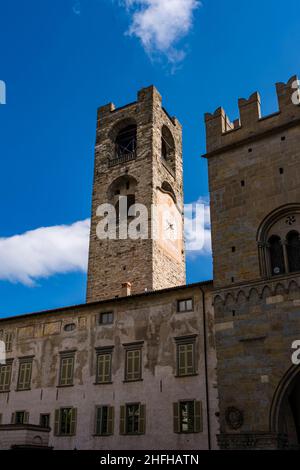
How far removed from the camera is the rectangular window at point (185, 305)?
21547 mm

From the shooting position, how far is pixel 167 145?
140 feet

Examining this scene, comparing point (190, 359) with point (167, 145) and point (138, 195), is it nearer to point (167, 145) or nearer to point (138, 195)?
point (138, 195)

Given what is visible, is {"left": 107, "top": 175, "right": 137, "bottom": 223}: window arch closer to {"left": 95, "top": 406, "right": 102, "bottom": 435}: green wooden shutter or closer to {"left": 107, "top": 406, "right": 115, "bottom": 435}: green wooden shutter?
{"left": 95, "top": 406, "right": 102, "bottom": 435}: green wooden shutter

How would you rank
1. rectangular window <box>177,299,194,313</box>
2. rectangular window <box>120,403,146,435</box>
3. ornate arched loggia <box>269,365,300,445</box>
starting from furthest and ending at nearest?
rectangular window <box>177,299,194,313</box>, rectangular window <box>120,403,146,435</box>, ornate arched loggia <box>269,365,300,445</box>

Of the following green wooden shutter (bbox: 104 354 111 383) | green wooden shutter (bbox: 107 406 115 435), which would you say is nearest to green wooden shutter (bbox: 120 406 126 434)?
green wooden shutter (bbox: 107 406 115 435)

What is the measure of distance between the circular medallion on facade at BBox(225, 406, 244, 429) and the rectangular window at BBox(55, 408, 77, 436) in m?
7.79

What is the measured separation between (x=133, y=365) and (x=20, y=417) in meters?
6.08

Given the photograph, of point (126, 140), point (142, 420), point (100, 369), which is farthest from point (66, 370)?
point (126, 140)

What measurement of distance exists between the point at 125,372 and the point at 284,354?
759 cm

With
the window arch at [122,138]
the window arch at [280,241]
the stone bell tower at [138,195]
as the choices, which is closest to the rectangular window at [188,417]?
the window arch at [280,241]

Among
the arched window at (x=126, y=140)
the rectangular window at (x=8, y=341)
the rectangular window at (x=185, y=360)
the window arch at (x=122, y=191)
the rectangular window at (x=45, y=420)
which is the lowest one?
the rectangular window at (x=45, y=420)

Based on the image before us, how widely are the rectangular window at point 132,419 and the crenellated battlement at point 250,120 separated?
1038 centimetres

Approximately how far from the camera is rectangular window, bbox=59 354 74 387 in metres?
23.0

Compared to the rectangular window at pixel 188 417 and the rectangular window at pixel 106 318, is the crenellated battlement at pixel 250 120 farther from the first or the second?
the rectangular window at pixel 188 417
